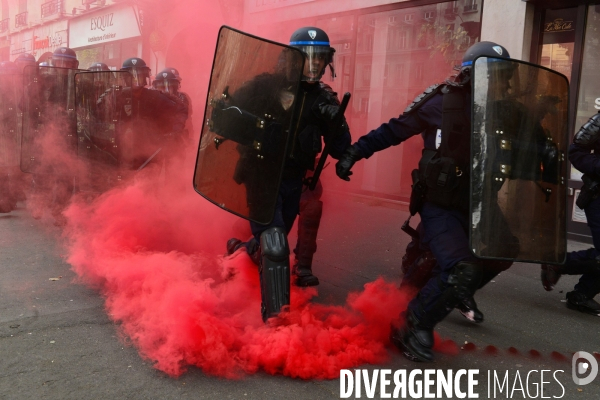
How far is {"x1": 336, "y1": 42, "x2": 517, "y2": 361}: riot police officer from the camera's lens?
10.2ft

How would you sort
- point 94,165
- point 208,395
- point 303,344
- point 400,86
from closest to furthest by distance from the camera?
point 208,395 < point 303,344 < point 94,165 < point 400,86

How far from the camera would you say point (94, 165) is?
6.32m

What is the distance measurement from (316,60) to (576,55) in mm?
4791

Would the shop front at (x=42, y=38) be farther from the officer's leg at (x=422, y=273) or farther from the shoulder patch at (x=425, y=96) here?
the shoulder patch at (x=425, y=96)

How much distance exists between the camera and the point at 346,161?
3.54 meters

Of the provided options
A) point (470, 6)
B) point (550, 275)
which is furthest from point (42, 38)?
point (550, 275)

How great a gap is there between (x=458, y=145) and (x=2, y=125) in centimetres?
642

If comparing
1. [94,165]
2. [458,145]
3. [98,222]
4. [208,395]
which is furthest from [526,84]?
[94,165]

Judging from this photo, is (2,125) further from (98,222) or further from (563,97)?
(563,97)

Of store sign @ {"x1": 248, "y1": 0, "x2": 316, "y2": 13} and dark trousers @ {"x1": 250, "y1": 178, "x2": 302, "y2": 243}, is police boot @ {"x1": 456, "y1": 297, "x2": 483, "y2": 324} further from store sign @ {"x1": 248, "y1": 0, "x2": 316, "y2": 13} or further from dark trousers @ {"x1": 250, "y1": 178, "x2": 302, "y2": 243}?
store sign @ {"x1": 248, "y1": 0, "x2": 316, "y2": 13}

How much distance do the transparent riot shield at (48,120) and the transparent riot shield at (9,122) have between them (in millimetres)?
823

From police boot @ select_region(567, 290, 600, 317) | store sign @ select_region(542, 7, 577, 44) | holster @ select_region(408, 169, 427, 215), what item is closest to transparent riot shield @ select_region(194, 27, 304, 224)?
holster @ select_region(408, 169, 427, 215)

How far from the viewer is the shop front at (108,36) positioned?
16.7 m

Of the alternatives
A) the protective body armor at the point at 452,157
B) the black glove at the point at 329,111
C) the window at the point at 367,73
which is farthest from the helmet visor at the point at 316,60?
the window at the point at 367,73
